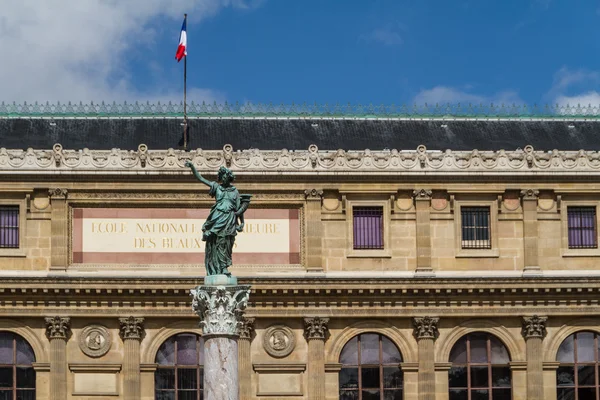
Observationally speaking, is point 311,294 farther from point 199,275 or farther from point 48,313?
point 48,313

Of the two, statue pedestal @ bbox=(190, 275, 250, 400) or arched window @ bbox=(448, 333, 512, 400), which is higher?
arched window @ bbox=(448, 333, 512, 400)

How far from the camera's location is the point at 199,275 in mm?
65750

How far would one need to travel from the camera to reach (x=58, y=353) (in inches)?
2569

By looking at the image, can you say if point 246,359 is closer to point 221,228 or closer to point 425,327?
point 425,327

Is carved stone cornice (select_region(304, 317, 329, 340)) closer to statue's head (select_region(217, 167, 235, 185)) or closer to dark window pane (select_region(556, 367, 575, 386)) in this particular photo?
dark window pane (select_region(556, 367, 575, 386))

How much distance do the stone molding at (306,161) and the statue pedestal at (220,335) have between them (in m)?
A: 27.8

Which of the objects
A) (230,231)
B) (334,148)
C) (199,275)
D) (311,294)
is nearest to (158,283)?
(199,275)

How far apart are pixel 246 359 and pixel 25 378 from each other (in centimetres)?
893

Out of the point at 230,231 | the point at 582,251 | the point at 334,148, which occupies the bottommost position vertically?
the point at 230,231

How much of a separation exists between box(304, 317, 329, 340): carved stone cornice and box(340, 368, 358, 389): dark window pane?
1.75 m

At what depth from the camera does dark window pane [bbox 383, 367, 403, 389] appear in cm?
6644

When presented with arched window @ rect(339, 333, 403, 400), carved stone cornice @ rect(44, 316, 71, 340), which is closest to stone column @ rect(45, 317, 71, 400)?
carved stone cornice @ rect(44, 316, 71, 340)

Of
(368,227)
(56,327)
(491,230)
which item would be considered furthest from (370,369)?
(56,327)

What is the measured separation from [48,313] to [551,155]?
2158 centimetres
